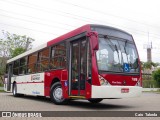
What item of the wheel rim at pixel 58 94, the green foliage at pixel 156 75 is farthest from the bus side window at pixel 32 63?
the green foliage at pixel 156 75

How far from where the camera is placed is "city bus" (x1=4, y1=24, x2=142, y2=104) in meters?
9.98

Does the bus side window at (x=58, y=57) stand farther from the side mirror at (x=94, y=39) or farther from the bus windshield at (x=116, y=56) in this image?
the bus windshield at (x=116, y=56)

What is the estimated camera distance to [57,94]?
40.3 ft

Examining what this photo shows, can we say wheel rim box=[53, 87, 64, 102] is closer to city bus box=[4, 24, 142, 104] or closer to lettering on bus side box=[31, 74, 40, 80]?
city bus box=[4, 24, 142, 104]

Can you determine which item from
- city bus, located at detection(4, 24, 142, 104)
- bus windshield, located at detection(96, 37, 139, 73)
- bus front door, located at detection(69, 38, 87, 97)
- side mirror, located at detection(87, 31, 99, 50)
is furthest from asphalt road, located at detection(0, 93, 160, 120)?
side mirror, located at detection(87, 31, 99, 50)

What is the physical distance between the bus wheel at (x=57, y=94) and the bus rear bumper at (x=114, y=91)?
8.12 feet

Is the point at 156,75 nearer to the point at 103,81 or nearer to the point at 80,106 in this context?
the point at 80,106

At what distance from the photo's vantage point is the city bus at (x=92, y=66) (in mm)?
9977

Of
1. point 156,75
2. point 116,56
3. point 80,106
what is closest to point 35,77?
point 80,106

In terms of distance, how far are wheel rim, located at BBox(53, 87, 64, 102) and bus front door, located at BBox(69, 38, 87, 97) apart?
39.2 inches

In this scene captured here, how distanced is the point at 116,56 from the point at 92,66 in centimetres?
113

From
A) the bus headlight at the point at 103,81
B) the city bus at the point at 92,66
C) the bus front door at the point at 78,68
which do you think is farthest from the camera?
the bus front door at the point at 78,68

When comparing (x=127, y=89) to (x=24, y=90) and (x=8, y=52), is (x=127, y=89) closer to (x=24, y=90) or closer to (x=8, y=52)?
(x=24, y=90)

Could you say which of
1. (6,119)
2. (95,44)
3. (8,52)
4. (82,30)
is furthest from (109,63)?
(8,52)
